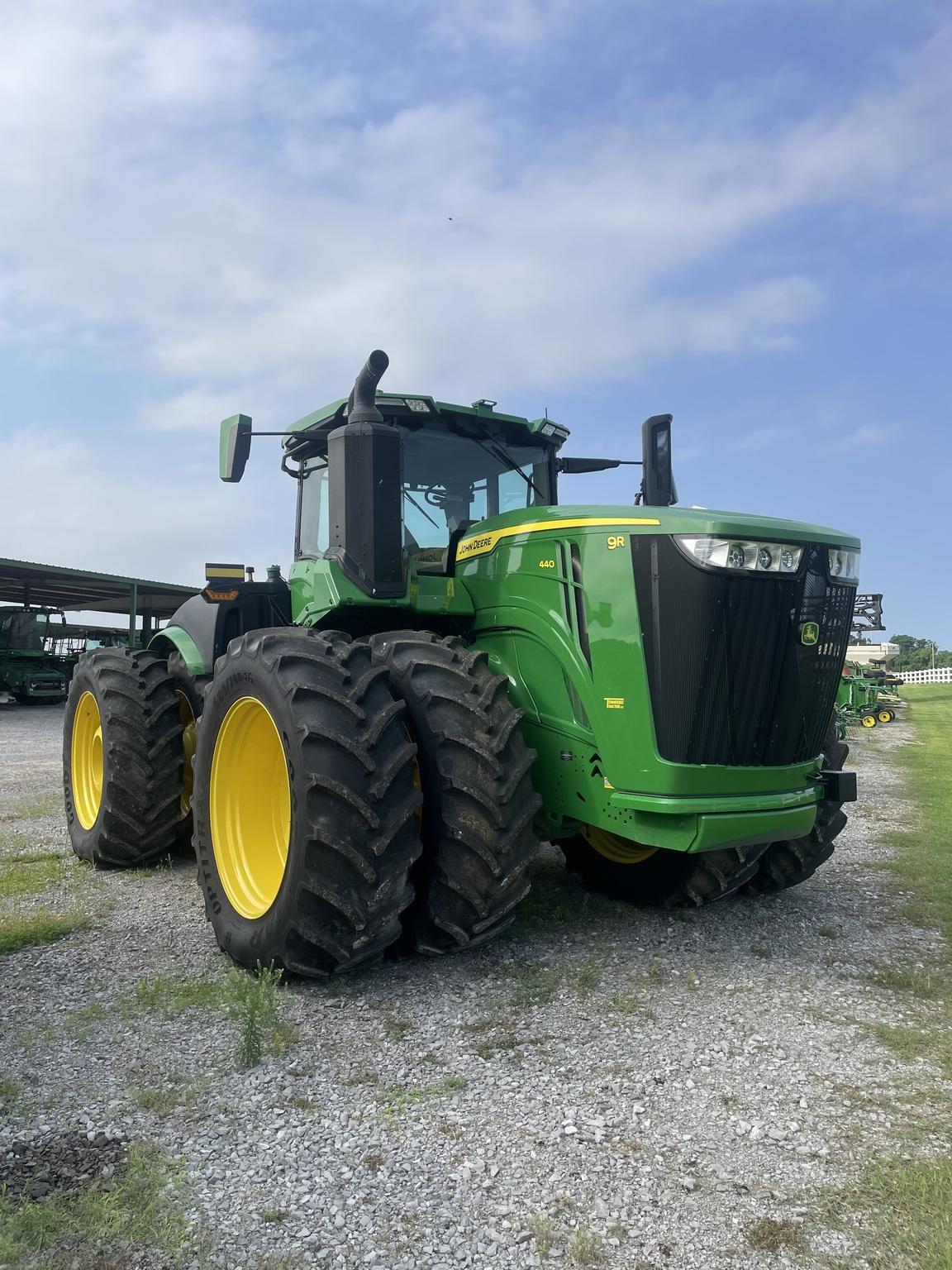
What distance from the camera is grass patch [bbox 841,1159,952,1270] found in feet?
7.19

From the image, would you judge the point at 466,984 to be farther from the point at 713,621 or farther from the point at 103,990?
the point at 713,621

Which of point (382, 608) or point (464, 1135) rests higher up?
point (382, 608)

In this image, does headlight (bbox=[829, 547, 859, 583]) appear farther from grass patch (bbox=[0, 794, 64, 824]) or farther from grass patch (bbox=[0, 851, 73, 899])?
grass patch (bbox=[0, 794, 64, 824])

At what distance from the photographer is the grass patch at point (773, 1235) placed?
2.25 m

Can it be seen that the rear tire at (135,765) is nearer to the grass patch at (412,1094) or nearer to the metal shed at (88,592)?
the grass patch at (412,1094)

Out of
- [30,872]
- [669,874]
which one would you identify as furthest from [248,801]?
[30,872]

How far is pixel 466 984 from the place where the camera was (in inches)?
152

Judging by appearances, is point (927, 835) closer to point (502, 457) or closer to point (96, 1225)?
point (502, 457)

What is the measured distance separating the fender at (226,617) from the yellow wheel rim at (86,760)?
116cm

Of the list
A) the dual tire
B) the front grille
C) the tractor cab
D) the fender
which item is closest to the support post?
the fender

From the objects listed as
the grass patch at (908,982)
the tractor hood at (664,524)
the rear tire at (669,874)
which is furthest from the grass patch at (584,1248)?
the tractor hood at (664,524)

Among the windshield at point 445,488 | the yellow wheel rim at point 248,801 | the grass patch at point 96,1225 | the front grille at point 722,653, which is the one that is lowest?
the grass patch at point 96,1225

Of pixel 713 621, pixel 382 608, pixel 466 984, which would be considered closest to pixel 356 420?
pixel 382 608

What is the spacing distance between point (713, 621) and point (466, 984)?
1807mm
